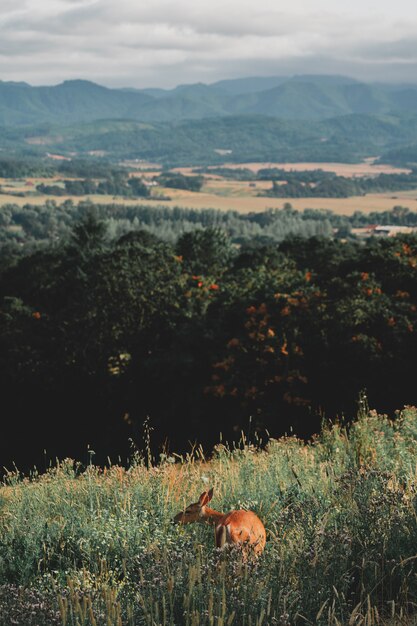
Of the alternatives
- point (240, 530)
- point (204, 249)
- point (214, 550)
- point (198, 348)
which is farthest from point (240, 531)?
point (204, 249)

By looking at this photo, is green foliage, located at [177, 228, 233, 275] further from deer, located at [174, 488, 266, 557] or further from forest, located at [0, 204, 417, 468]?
deer, located at [174, 488, 266, 557]

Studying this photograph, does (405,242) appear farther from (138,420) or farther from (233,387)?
(138,420)

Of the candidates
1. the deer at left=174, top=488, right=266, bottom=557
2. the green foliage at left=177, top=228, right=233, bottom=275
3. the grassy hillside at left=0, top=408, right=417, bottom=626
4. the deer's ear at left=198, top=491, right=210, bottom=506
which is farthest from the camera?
the green foliage at left=177, top=228, right=233, bottom=275

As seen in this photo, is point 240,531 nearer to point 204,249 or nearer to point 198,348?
point 198,348

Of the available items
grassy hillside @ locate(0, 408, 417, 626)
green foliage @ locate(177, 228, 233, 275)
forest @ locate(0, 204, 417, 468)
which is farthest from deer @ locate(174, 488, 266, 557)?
green foliage @ locate(177, 228, 233, 275)

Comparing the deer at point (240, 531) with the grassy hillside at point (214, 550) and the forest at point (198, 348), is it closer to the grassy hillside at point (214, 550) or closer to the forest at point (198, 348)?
the grassy hillside at point (214, 550)

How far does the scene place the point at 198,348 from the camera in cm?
2083

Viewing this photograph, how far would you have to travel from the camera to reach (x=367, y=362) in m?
17.1

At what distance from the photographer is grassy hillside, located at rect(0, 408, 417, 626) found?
3.94 meters

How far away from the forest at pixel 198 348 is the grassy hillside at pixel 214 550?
613cm

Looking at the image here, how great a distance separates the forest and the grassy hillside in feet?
20.1

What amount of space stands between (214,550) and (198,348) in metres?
16.3

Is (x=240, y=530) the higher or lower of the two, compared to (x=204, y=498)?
lower

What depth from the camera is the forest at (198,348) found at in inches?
688
